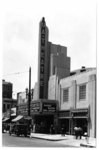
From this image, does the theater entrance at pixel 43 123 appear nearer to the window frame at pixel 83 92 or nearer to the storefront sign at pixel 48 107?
the storefront sign at pixel 48 107

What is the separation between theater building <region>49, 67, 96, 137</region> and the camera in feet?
122

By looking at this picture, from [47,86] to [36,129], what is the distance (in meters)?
6.45

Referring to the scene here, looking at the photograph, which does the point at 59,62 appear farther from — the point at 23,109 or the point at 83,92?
the point at 23,109

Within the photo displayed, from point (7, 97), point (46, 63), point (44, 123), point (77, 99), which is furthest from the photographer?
point (7, 97)

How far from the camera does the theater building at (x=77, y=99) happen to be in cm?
3712

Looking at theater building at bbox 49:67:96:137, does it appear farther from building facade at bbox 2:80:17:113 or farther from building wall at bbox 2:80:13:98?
building wall at bbox 2:80:13:98

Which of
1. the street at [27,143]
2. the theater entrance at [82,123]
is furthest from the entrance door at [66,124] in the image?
the street at [27,143]

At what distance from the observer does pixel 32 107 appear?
4784cm

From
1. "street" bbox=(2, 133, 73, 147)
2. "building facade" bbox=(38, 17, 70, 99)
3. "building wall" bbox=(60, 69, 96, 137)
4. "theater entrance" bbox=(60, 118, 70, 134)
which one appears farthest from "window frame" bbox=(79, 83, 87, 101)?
→ "street" bbox=(2, 133, 73, 147)

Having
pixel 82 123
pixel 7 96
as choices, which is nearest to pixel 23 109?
pixel 82 123

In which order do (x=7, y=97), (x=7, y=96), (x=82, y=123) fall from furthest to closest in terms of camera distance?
(x=7, y=97) < (x=7, y=96) < (x=82, y=123)

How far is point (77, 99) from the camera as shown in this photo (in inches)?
1607

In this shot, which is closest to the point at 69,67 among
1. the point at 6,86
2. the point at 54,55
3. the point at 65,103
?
the point at 54,55

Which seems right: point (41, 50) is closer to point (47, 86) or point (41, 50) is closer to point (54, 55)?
point (54, 55)
